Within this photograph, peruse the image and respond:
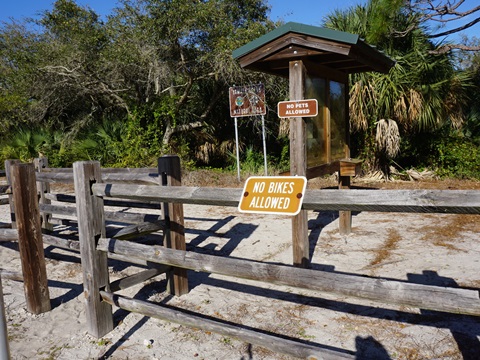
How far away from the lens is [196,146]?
13.7 meters

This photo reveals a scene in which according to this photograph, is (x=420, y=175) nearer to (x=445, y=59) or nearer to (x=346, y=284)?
(x=445, y=59)

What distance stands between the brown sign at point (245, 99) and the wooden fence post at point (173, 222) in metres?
7.23

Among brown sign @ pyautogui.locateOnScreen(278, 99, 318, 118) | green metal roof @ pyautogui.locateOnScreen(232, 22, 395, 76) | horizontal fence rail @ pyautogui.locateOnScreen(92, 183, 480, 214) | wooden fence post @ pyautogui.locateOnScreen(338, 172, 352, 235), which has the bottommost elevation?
wooden fence post @ pyautogui.locateOnScreen(338, 172, 352, 235)

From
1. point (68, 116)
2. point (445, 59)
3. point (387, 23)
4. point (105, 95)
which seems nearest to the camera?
point (387, 23)

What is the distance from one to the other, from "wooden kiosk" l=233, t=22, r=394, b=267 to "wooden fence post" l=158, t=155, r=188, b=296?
1.36m

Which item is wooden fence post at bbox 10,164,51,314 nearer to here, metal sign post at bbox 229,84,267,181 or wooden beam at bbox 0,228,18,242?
wooden beam at bbox 0,228,18,242

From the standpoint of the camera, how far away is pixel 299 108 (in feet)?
15.0

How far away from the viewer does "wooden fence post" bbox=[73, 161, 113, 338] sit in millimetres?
3332

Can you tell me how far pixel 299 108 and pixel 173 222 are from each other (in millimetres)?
1851

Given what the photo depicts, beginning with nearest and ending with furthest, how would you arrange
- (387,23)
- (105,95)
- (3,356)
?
1. (3,356)
2. (387,23)
3. (105,95)

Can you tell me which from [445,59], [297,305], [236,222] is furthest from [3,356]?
[445,59]

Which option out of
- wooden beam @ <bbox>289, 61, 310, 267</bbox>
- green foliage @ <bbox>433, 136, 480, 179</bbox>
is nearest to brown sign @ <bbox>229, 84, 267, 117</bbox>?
green foliage @ <bbox>433, 136, 480, 179</bbox>

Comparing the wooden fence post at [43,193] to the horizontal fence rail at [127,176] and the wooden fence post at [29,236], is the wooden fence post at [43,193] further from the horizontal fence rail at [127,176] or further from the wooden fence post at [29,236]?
the wooden fence post at [29,236]

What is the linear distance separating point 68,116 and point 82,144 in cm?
353
